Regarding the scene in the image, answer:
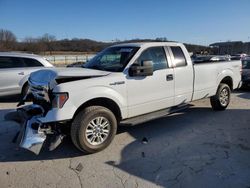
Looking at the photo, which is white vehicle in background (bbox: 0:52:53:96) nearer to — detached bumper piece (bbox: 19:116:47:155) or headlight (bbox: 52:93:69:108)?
detached bumper piece (bbox: 19:116:47:155)

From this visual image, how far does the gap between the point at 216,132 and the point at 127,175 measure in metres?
2.67

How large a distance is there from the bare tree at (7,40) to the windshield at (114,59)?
57.9 metres

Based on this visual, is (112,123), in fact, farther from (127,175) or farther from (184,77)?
(184,77)

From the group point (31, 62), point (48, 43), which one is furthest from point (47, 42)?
point (31, 62)

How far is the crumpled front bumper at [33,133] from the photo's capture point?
3965 millimetres

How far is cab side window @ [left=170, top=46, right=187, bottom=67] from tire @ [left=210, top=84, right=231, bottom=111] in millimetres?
1755

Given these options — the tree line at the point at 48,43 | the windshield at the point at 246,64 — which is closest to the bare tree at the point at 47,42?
the tree line at the point at 48,43

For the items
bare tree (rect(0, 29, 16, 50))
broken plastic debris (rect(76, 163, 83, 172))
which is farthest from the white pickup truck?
bare tree (rect(0, 29, 16, 50))

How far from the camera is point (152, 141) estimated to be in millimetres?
5102

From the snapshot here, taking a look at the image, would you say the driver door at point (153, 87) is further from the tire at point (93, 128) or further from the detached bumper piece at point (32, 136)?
the detached bumper piece at point (32, 136)

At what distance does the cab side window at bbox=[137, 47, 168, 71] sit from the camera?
5281 mm

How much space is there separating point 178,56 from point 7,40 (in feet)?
224

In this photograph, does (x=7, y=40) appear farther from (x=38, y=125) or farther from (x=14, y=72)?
(x=38, y=125)

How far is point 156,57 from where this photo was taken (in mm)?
5508
